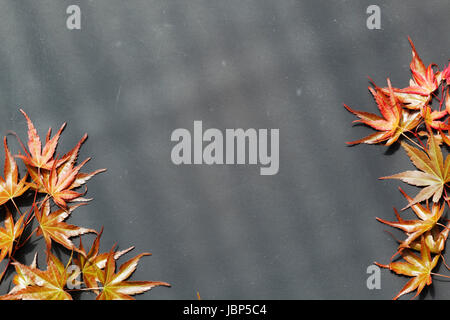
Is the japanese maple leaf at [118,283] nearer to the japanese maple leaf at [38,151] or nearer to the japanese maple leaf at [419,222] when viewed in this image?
the japanese maple leaf at [38,151]

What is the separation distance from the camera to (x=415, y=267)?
0.96 metres

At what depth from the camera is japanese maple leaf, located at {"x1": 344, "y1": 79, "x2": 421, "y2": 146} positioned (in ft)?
3.18

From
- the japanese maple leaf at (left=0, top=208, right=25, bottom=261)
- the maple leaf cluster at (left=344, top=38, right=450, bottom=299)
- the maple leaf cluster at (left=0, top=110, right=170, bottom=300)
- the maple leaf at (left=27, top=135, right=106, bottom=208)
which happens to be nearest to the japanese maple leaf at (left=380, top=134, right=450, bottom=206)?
the maple leaf cluster at (left=344, top=38, right=450, bottom=299)

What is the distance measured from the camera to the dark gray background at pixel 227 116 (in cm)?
100

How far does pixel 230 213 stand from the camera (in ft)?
3.31

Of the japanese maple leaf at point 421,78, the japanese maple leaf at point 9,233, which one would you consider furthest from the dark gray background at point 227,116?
the japanese maple leaf at point 9,233

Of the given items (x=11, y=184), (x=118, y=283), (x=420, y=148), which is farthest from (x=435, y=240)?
(x=11, y=184)

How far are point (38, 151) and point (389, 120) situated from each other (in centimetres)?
79

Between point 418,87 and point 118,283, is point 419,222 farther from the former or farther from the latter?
point 118,283

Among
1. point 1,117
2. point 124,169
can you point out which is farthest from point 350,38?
point 1,117
